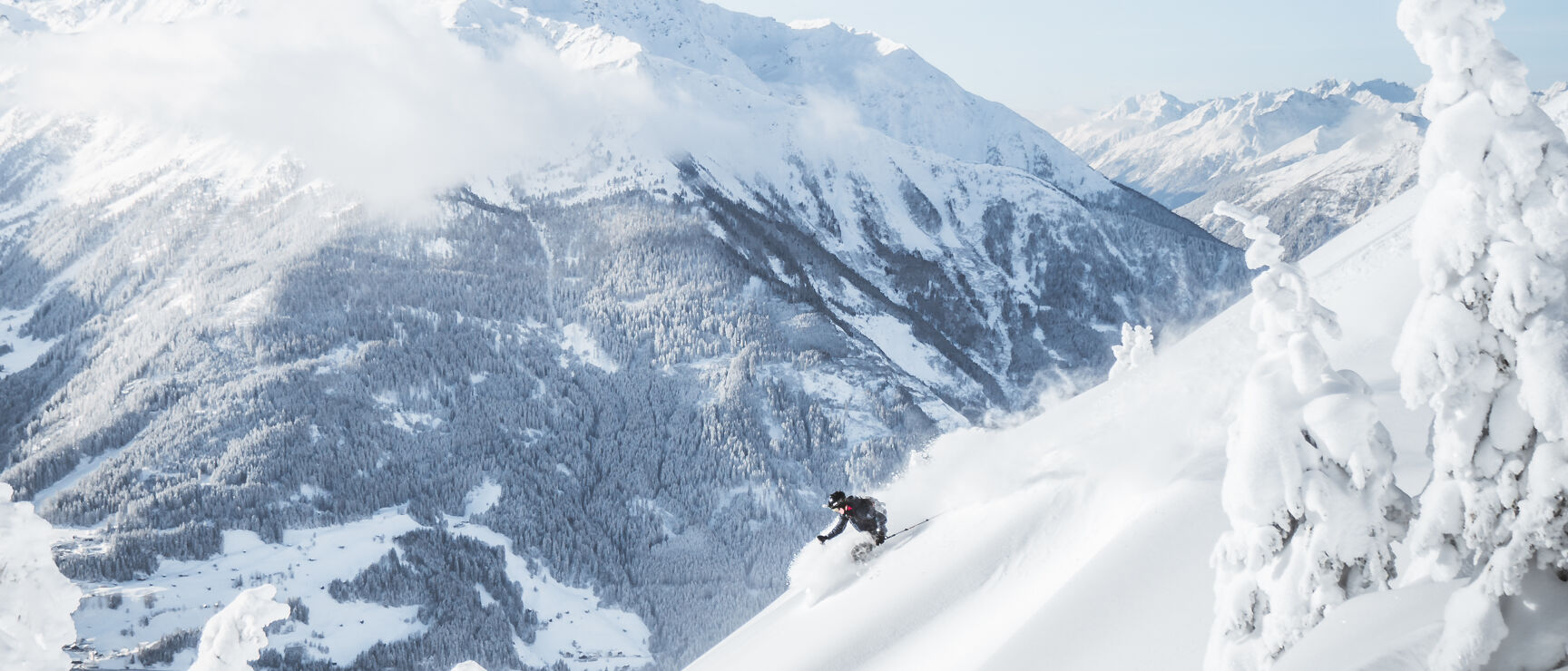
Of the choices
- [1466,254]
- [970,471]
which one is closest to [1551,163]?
[1466,254]

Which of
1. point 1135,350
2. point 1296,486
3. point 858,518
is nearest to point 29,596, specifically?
point 1296,486

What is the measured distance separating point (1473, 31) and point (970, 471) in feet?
50.9

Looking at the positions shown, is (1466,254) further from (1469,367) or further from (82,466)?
(82,466)

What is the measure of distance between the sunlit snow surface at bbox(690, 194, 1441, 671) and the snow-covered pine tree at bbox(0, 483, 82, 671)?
38.4ft

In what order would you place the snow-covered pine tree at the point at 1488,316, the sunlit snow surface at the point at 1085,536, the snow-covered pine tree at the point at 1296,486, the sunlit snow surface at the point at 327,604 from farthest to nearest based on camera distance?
the sunlit snow surface at the point at 327,604 < the sunlit snow surface at the point at 1085,536 < the snow-covered pine tree at the point at 1296,486 < the snow-covered pine tree at the point at 1488,316

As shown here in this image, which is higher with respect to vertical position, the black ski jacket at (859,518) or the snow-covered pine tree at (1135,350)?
the black ski jacket at (859,518)

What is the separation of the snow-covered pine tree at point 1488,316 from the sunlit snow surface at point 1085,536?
574 cm

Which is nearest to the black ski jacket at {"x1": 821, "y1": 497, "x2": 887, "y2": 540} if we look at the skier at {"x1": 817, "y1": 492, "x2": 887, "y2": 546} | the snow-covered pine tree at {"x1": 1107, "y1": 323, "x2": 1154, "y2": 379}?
the skier at {"x1": 817, "y1": 492, "x2": 887, "y2": 546}

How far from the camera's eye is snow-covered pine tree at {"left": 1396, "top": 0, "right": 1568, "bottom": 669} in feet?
22.8

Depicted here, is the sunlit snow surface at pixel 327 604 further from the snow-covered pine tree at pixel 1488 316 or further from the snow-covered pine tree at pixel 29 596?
the snow-covered pine tree at pixel 1488 316

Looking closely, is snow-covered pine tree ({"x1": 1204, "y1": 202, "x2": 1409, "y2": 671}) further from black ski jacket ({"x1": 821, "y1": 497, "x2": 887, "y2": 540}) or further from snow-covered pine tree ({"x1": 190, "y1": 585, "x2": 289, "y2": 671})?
snow-covered pine tree ({"x1": 190, "y1": 585, "x2": 289, "y2": 671})

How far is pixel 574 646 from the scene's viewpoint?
130 metres

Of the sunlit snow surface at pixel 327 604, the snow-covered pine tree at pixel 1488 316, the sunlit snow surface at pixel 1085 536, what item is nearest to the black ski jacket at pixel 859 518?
the sunlit snow surface at pixel 1085 536

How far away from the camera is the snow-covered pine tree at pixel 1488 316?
6941mm
